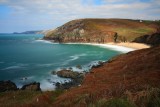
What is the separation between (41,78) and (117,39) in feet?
300

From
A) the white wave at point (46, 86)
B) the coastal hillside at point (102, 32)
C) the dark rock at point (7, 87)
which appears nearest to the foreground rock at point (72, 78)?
the white wave at point (46, 86)

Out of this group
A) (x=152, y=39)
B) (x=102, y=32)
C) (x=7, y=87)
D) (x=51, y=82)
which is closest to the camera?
(x=7, y=87)

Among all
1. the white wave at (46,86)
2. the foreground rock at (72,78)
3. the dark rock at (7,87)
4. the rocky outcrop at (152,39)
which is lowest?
the white wave at (46,86)

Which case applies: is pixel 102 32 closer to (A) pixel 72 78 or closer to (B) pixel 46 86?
(A) pixel 72 78

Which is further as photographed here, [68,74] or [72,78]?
[68,74]

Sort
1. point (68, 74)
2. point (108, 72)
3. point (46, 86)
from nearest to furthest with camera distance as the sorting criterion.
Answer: point (108, 72)
point (46, 86)
point (68, 74)

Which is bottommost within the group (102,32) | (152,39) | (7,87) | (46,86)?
(46,86)

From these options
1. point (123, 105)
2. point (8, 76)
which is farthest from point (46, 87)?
point (123, 105)

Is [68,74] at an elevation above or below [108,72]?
below

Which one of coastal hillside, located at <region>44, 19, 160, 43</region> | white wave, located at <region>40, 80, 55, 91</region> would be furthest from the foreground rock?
coastal hillside, located at <region>44, 19, 160, 43</region>

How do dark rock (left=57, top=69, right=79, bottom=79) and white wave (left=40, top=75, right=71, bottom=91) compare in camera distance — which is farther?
dark rock (left=57, top=69, right=79, bottom=79)

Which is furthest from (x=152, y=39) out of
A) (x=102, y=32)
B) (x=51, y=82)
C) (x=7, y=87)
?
(x=7, y=87)

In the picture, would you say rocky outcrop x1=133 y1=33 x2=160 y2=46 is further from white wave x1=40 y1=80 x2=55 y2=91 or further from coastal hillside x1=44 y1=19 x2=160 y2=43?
white wave x1=40 y1=80 x2=55 y2=91

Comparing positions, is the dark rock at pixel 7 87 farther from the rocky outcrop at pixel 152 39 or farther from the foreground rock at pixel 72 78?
the rocky outcrop at pixel 152 39
